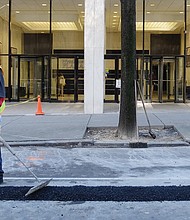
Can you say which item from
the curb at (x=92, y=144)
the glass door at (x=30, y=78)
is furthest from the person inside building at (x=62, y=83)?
the curb at (x=92, y=144)

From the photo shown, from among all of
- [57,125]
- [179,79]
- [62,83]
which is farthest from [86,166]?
[179,79]

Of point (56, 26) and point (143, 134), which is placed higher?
point (56, 26)

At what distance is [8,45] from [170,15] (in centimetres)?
928

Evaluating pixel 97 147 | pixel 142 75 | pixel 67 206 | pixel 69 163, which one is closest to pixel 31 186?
pixel 67 206

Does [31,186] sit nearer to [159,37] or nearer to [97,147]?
[97,147]

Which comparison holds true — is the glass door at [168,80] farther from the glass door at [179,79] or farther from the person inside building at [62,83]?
the person inside building at [62,83]

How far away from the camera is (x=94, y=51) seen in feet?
53.1

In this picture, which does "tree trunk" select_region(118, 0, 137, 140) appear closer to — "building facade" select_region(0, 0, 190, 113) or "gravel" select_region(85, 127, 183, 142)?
"gravel" select_region(85, 127, 183, 142)

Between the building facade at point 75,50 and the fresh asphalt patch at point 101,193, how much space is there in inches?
632

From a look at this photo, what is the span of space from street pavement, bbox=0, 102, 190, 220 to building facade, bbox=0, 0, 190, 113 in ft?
29.0

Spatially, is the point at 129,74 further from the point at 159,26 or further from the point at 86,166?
the point at 159,26

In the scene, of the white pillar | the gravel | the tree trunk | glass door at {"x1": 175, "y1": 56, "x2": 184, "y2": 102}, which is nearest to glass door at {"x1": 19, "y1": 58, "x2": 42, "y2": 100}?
the white pillar

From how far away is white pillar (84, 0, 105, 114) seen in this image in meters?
16.2

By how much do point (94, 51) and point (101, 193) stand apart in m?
11.1
